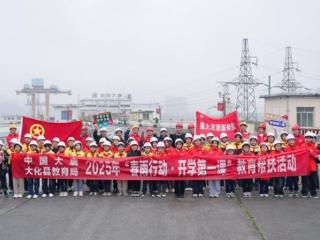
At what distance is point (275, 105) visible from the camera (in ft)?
95.2

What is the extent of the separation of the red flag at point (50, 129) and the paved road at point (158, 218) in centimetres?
298

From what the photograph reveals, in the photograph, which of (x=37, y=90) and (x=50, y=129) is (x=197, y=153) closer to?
(x=50, y=129)

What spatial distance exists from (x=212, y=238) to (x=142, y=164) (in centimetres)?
401

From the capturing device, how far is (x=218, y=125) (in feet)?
45.4

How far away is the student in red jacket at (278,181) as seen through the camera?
413 inches

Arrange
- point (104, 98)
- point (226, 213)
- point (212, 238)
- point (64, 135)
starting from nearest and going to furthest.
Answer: point (212, 238)
point (226, 213)
point (64, 135)
point (104, 98)

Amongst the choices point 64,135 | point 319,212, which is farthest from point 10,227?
point 319,212

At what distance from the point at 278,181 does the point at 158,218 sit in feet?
12.9

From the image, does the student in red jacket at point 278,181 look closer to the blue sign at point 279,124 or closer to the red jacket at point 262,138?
the red jacket at point 262,138

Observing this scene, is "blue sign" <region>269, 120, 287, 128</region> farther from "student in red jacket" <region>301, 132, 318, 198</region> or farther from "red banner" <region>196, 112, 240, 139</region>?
"student in red jacket" <region>301, 132, 318, 198</region>

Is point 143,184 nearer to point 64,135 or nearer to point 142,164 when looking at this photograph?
point 142,164

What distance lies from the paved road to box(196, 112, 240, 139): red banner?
146 inches

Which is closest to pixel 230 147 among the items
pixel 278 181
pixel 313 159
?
pixel 278 181

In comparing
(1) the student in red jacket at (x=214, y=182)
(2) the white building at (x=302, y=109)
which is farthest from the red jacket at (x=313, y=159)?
(2) the white building at (x=302, y=109)
